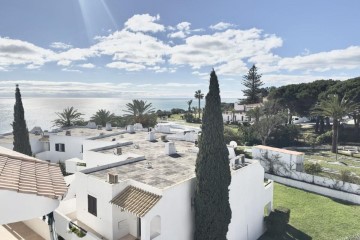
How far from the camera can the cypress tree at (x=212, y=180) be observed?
16.5 m

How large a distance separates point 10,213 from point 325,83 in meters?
73.4

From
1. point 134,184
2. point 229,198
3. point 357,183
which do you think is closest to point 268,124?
point 357,183

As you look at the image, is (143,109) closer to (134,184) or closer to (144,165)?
(144,165)

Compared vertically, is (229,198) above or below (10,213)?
below

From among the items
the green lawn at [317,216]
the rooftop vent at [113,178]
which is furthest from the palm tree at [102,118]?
the rooftop vent at [113,178]

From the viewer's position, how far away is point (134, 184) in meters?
15.6

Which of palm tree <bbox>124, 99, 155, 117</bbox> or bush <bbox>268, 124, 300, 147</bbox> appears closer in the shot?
bush <bbox>268, 124, 300, 147</bbox>

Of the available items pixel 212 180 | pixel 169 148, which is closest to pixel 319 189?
pixel 169 148

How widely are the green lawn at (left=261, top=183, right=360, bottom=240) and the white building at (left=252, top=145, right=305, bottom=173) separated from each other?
11.2 ft

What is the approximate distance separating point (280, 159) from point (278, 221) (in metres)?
12.8

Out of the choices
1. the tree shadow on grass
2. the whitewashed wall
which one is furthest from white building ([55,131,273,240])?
the whitewashed wall

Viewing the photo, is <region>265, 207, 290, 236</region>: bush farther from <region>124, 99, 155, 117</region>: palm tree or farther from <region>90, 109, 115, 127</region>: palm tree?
<region>90, 109, 115, 127</region>: palm tree

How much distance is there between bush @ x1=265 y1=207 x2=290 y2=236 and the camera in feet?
76.0

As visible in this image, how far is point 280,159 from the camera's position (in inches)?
1372
